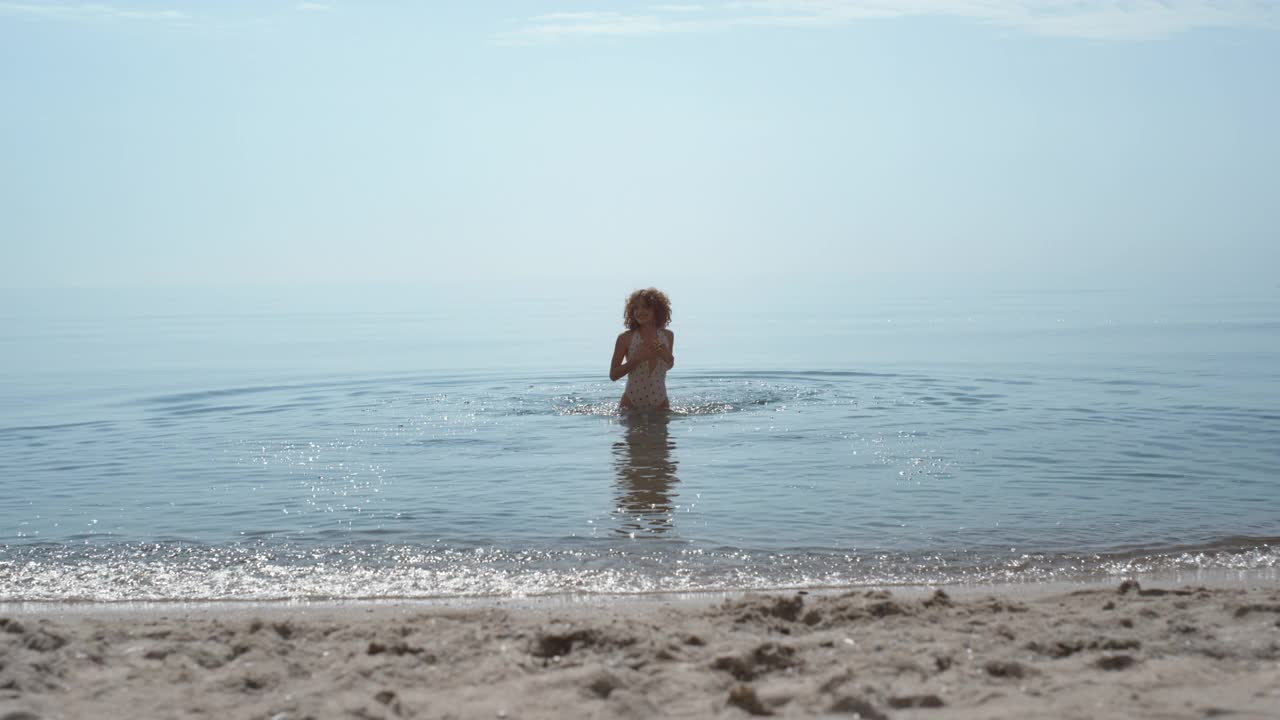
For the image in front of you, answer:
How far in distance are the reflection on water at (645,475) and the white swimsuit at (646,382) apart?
21 cm

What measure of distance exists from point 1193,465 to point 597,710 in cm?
780

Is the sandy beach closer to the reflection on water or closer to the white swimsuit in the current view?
the reflection on water

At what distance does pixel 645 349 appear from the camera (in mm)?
14328

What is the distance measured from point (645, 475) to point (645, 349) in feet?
13.3

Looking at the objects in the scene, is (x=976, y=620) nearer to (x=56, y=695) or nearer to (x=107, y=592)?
(x=56, y=695)

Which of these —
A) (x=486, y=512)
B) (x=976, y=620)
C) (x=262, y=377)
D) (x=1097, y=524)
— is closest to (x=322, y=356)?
(x=262, y=377)

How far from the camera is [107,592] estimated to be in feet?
22.4

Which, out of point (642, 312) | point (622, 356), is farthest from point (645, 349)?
point (642, 312)

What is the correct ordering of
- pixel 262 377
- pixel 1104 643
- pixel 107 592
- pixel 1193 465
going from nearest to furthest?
1. pixel 1104 643
2. pixel 107 592
3. pixel 1193 465
4. pixel 262 377

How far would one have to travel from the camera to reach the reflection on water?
27.9 ft

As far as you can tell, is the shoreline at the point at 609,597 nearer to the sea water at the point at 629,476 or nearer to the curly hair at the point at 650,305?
the sea water at the point at 629,476

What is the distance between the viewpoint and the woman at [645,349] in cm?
1436

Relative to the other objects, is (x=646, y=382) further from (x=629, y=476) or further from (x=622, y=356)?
(x=629, y=476)

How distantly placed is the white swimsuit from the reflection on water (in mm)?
208
